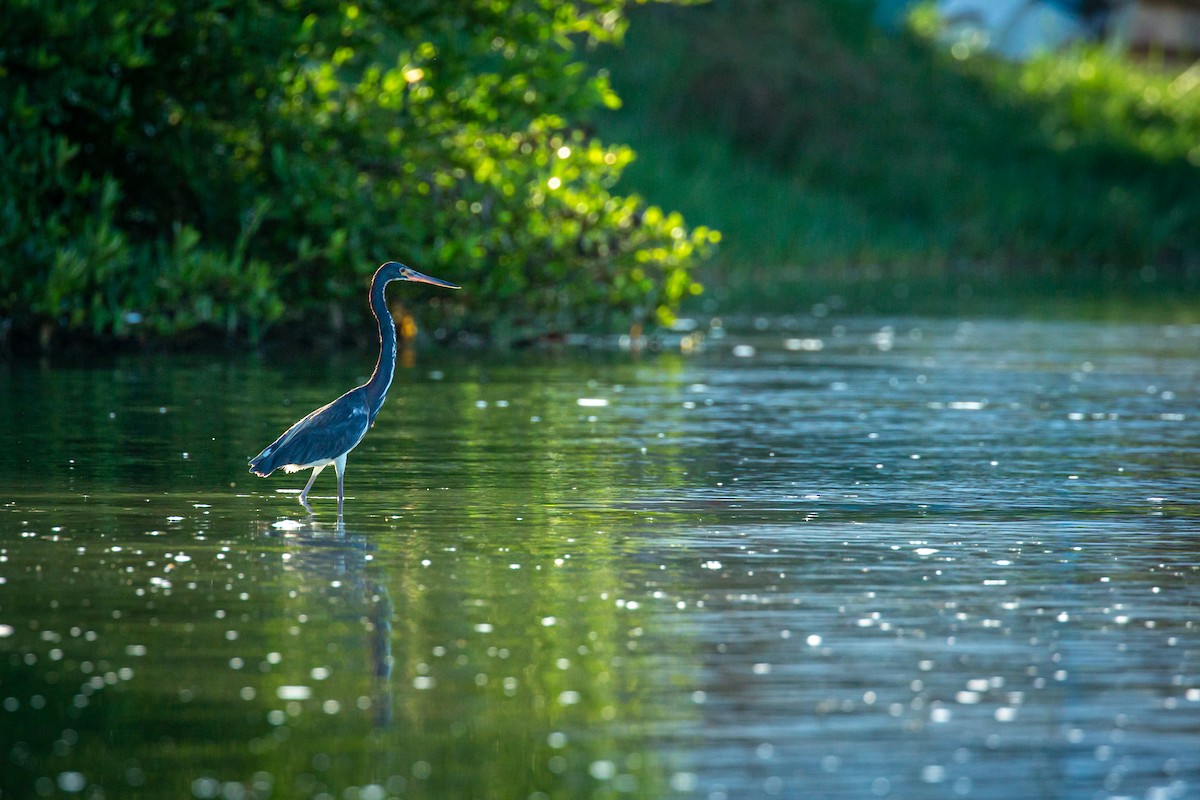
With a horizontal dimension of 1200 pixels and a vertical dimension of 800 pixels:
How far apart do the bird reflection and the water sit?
0.08 feet

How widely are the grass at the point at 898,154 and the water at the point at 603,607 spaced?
21269 mm

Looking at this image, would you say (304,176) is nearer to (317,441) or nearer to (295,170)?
(295,170)

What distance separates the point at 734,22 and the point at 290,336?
1021 inches

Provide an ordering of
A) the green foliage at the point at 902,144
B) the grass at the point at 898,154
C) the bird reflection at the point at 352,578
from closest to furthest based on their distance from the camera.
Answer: the bird reflection at the point at 352,578 < the grass at the point at 898,154 < the green foliage at the point at 902,144

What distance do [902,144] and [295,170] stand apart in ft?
83.0

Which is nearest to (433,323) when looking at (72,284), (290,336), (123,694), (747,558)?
(290,336)

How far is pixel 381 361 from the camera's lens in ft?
36.6

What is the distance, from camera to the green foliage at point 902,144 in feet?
126

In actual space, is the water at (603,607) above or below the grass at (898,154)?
below

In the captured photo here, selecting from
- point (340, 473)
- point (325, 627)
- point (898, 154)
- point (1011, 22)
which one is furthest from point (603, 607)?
point (1011, 22)

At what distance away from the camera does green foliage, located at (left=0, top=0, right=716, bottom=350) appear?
728 inches

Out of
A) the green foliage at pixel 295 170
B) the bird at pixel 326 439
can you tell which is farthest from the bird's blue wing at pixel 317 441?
the green foliage at pixel 295 170

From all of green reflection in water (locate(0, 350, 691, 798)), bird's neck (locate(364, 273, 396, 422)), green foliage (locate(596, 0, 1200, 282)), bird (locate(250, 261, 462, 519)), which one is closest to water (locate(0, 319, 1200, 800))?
green reflection in water (locate(0, 350, 691, 798))

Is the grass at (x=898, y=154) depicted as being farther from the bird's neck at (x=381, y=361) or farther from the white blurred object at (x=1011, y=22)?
the bird's neck at (x=381, y=361)
